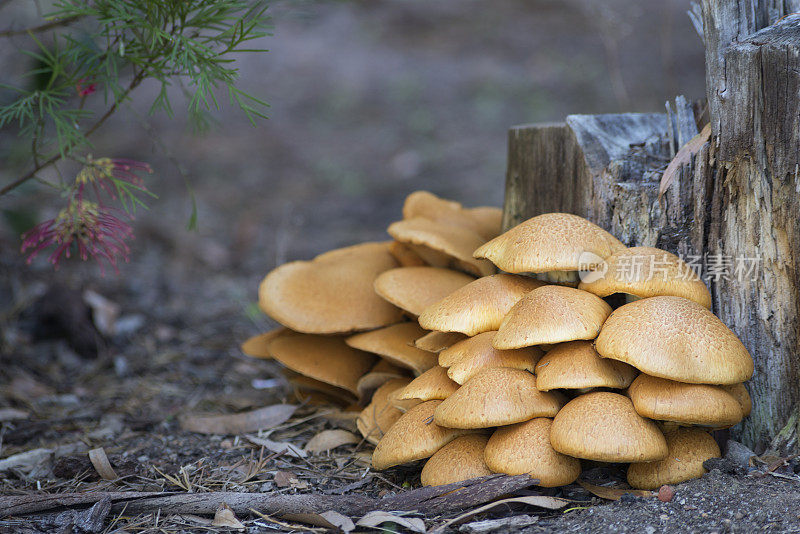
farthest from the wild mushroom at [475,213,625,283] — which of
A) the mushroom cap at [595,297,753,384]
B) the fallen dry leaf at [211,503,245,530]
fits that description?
the fallen dry leaf at [211,503,245,530]

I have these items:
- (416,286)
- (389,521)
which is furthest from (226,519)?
(416,286)

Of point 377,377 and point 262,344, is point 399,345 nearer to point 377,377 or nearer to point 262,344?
point 377,377

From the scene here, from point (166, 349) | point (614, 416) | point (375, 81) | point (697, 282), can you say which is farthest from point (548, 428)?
point (375, 81)

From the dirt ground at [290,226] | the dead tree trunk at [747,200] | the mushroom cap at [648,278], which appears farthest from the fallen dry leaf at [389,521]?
the dead tree trunk at [747,200]

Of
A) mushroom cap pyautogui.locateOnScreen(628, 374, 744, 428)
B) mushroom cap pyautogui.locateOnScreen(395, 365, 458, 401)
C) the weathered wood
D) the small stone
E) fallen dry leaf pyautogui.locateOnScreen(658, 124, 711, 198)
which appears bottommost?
the weathered wood

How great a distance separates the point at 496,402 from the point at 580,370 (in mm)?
303

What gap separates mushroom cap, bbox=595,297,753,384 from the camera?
205cm

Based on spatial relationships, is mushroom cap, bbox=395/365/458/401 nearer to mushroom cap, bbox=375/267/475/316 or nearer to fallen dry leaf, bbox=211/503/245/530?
mushroom cap, bbox=375/267/475/316

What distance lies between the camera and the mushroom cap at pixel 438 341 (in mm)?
2650

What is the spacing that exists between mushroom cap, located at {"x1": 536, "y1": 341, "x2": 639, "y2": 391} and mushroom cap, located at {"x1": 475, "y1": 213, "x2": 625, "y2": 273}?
304 millimetres

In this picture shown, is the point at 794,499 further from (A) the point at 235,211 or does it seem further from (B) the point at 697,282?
(A) the point at 235,211

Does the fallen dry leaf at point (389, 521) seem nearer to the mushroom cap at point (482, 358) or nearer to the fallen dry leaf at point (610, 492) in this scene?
the mushroom cap at point (482, 358)

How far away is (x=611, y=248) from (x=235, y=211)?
19.7 ft

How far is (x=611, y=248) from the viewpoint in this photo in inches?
97.4
